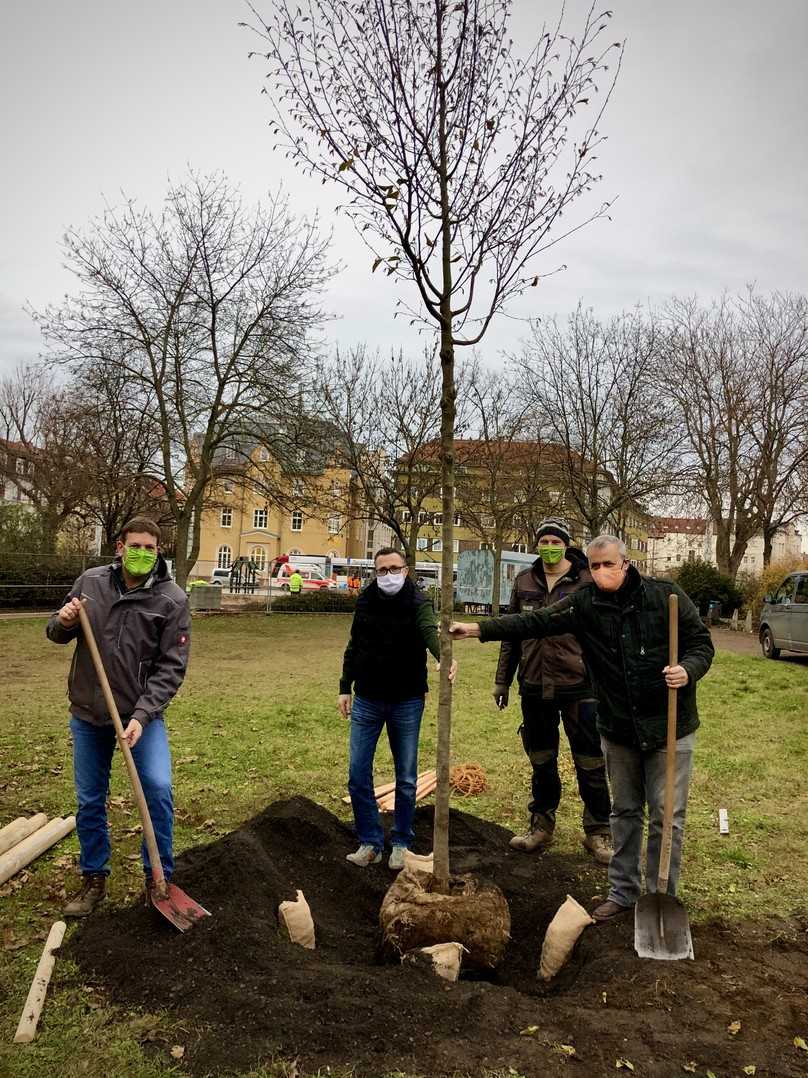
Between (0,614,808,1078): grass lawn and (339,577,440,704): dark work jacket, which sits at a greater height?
(339,577,440,704): dark work jacket

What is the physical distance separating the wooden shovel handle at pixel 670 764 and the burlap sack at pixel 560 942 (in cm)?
43

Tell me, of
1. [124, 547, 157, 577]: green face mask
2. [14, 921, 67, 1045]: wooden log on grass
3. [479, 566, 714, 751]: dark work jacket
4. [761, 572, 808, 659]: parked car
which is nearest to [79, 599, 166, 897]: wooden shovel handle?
[124, 547, 157, 577]: green face mask

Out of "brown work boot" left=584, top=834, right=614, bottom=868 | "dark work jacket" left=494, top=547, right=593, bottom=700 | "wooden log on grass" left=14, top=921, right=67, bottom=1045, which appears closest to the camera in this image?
"wooden log on grass" left=14, top=921, right=67, bottom=1045

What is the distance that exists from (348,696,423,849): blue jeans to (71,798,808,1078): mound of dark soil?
0.49 metres

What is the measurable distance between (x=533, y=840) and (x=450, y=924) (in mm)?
1755

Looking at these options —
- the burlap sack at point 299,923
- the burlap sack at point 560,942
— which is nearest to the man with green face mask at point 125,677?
the burlap sack at point 299,923

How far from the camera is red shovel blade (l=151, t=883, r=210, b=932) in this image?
12.5 feet

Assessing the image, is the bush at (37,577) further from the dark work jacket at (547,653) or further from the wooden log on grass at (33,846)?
the dark work jacket at (547,653)

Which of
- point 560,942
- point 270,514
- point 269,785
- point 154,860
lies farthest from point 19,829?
point 270,514

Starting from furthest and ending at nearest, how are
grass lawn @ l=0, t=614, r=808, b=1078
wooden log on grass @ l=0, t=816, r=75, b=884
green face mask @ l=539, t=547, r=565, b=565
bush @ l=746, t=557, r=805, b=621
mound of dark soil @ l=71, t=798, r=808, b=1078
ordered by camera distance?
bush @ l=746, t=557, r=805, b=621 < green face mask @ l=539, t=547, r=565, b=565 < wooden log on grass @ l=0, t=816, r=75, b=884 < grass lawn @ l=0, t=614, r=808, b=1078 < mound of dark soil @ l=71, t=798, r=808, b=1078

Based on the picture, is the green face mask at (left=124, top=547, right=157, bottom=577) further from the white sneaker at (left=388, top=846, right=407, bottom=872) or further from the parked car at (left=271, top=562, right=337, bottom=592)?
the parked car at (left=271, top=562, right=337, bottom=592)

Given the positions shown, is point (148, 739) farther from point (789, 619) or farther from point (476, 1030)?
point (789, 619)

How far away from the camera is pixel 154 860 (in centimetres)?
390

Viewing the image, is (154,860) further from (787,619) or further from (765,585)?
(765,585)
